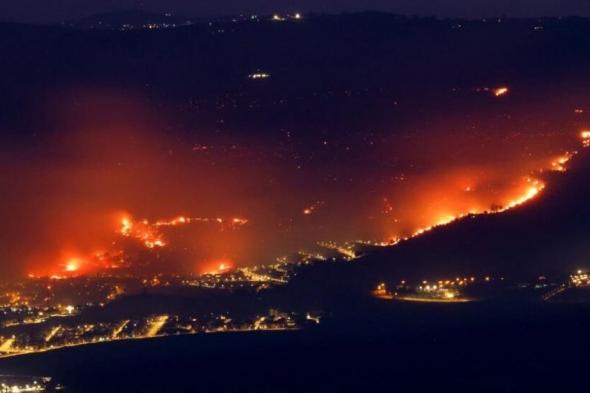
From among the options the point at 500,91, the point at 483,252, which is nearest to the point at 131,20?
the point at 500,91

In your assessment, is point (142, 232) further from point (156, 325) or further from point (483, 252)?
point (156, 325)

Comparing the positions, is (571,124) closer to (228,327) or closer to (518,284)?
(518,284)

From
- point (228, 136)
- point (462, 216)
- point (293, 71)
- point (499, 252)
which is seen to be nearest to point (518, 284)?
point (499, 252)

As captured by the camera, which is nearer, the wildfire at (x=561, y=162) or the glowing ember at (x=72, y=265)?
the glowing ember at (x=72, y=265)

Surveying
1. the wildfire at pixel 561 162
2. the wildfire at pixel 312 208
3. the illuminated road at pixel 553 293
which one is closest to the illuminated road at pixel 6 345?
the illuminated road at pixel 553 293

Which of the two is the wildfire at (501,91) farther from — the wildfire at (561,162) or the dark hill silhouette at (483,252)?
the dark hill silhouette at (483,252)

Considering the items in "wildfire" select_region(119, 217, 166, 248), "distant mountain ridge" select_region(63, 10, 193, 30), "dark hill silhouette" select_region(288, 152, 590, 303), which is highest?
"distant mountain ridge" select_region(63, 10, 193, 30)

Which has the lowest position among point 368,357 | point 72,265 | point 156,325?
point 368,357

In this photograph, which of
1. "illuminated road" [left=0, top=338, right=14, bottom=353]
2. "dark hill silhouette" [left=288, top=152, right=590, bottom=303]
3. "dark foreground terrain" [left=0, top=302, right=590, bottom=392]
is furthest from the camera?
"dark hill silhouette" [left=288, top=152, right=590, bottom=303]

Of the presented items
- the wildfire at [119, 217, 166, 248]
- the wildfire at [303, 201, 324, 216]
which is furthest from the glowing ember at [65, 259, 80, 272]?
the wildfire at [303, 201, 324, 216]

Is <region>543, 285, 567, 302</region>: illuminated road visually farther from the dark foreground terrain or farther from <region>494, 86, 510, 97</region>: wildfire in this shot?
<region>494, 86, 510, 97</region>: wildfire
